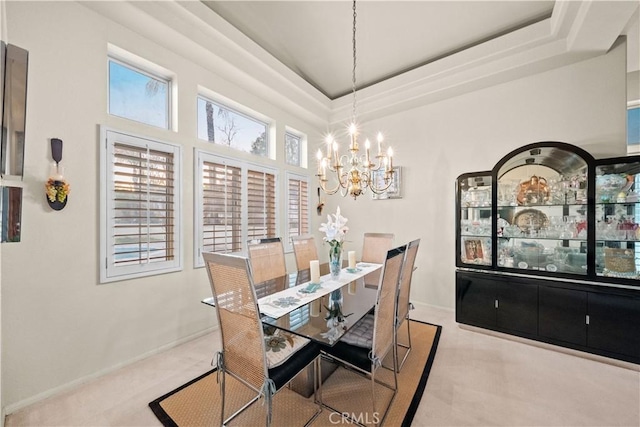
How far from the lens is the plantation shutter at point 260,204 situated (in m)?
3.47

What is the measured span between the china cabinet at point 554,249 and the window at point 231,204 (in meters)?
2.58

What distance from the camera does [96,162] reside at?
7.06ft

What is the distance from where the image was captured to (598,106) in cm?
271

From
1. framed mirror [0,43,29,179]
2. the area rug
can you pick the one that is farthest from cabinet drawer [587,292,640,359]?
framed mirror [0,43,29,179]

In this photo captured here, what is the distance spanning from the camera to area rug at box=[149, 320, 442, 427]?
1.71m

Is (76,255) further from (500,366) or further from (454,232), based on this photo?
(454,232)

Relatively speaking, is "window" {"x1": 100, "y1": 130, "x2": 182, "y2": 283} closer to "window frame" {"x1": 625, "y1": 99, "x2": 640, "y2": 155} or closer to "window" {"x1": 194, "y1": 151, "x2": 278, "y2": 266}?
"window" {"x1": 194, "y1": 151, "x2": 278, "y2": 266}

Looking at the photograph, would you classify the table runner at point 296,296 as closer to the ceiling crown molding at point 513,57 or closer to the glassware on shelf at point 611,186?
the glassware on shelf at point 611,186

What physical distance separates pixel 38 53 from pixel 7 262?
152 centimetres

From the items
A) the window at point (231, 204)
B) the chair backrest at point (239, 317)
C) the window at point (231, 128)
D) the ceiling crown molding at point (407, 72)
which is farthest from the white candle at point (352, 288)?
the ceiling crown molding at point (407, 72)

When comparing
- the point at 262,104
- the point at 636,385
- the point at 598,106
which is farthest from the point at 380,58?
the point at 636,385

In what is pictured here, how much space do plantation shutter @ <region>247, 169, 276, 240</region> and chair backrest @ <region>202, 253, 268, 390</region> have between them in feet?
6.50

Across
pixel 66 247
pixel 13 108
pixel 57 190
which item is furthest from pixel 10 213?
pixel 66 247

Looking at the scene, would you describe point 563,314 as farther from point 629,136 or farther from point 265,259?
point 265,259
